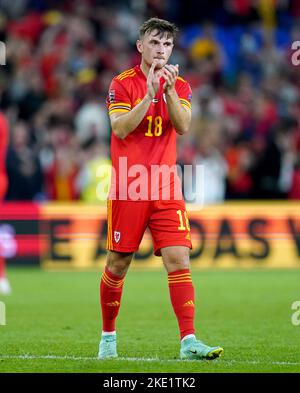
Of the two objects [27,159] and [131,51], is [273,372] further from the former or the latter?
[131,51]

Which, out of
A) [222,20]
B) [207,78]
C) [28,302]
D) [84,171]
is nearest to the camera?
[28,302]

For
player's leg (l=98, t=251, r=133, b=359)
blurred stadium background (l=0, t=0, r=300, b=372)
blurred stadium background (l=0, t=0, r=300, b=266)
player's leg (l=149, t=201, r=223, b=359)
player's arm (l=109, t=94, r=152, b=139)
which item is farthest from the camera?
blurred stadium background (l=0, t=0, r=300, b=266)

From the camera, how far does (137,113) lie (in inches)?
286

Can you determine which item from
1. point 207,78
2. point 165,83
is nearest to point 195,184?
point 207,78

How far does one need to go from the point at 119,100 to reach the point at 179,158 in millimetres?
9784

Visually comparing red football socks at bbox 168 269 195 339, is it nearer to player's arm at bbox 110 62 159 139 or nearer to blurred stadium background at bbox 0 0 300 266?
player's arm at bbox 110 62 159 139

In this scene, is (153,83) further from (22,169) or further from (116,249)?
(22,169)

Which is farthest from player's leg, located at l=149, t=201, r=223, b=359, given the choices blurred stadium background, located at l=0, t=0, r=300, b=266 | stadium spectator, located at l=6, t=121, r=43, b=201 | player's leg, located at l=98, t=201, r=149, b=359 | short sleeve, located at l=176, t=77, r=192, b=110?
stadium spectator, located at l=6, t=121, r=43, b=201

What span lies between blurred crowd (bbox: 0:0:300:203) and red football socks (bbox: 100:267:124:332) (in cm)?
870

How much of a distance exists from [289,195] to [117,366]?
36.1 ft

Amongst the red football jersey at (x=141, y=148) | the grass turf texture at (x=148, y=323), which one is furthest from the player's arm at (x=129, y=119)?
the grass turf texture at (x=148, y=323)

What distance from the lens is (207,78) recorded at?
19703 millimetres

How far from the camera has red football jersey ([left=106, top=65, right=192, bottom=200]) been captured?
24.7ft

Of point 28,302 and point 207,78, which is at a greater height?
point 207,78
